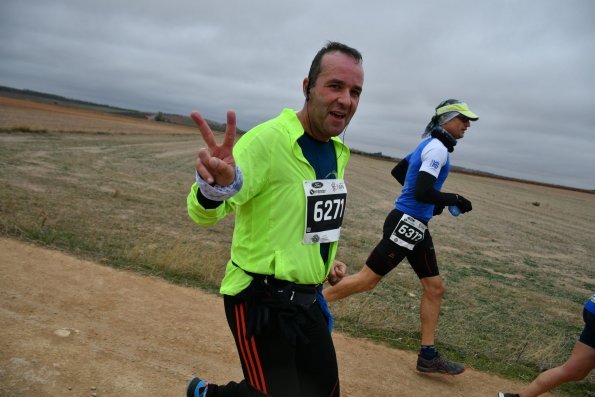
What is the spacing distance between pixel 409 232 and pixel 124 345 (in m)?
2.78

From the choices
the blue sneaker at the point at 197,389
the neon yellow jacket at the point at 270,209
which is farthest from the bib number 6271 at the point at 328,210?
the blue sneaker at the point at 197,389

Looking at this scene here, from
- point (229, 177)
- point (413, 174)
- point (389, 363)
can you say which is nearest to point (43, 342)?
point (229, 177)

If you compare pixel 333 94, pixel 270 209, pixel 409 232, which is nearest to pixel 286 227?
pixel 270 209

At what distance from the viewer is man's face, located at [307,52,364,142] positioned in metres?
2.31

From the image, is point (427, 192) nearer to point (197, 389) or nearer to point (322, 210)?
point (322, 210)

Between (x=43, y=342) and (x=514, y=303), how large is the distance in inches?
262

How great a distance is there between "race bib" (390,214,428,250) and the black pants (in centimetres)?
193

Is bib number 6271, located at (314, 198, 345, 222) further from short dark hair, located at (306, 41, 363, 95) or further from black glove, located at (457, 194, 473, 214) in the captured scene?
black glove, located at (457, 194, 473, 214)

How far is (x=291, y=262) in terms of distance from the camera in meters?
2.20

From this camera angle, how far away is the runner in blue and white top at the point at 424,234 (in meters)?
4.11

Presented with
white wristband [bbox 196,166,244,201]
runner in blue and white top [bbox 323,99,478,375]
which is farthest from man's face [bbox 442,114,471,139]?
white wristband [bbox 196,166,244,201]

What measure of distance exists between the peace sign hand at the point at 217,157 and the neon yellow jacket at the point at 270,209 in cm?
12

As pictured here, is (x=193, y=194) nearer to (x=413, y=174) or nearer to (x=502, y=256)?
(x=413, y=174)

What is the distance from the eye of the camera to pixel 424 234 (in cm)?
420
